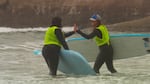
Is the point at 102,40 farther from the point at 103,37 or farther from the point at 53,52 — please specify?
the point at 53,52

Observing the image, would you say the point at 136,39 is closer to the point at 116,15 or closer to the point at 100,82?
the point at 100,82

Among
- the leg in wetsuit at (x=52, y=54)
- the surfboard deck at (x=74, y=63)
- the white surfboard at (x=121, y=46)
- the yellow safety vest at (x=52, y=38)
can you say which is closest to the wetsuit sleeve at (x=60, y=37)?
the yellow safety vest at (x=52, y=38)

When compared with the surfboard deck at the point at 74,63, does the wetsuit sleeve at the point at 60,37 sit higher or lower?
higher

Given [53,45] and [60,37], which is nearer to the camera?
[60,37]

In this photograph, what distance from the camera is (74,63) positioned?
12758 mm

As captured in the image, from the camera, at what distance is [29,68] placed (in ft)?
53.8

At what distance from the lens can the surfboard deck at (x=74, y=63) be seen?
41.6ft

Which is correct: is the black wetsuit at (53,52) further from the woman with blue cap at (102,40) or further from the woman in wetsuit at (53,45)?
the woman with blue cap at (102,40)

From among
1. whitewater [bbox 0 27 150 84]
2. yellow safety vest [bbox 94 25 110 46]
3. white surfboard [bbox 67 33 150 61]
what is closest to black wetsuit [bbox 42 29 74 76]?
whitewater [bbox 0 27 150 84]

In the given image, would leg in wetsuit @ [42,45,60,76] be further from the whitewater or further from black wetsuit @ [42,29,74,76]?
the whitewater

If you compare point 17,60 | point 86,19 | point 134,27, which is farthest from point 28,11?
point 17,60

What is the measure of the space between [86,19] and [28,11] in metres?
6.80

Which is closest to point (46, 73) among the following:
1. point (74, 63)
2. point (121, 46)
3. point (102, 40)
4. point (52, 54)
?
point (74, 63)

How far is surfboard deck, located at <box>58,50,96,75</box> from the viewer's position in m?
12.7
